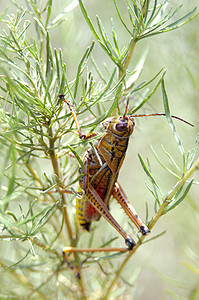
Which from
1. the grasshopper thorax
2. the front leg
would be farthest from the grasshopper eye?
the front leg

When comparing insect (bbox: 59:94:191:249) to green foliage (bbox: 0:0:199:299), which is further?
insect (bbox: 59:94:191:249)

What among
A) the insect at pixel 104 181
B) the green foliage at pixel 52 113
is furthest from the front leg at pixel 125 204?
the green foliage at pixel 52 113

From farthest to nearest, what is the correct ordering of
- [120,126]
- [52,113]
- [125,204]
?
[125,204]
[120,126]
[52,113]

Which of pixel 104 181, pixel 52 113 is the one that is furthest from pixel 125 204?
pixel 52 113

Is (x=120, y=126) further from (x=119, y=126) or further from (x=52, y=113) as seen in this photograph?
(x=52, y=113)

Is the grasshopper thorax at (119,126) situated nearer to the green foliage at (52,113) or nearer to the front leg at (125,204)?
the green foliage at (52,113)

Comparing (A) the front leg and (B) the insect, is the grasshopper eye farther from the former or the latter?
(A) the front leg

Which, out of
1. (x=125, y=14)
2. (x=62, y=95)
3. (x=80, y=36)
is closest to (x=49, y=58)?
(x=62, y=95)
